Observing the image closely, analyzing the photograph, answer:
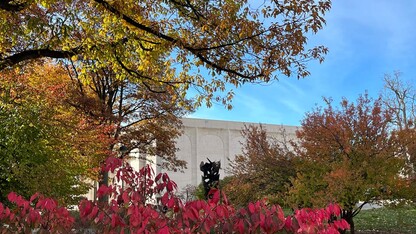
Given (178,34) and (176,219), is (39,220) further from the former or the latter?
(178,34)

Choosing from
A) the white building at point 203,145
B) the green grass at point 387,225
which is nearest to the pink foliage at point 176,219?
the green grass at point 387,225

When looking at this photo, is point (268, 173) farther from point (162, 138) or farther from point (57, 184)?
point (162, 138)

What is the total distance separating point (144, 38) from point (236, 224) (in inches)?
343

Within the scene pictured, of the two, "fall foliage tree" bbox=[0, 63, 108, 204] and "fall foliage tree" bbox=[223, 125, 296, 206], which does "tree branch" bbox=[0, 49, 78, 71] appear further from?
"fall foliage tree" bbox=[223, 125, 296, 206]

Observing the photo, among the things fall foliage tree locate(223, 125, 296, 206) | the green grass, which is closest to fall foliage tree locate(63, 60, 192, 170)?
fall foliage tree locate(223, 125, 296, 206)

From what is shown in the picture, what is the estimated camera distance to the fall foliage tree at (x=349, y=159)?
34.0ft

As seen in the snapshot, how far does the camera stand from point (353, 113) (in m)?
11.3

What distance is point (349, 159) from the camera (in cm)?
1108

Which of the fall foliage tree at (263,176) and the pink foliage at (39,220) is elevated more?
the fall foliage tree at (263,176)

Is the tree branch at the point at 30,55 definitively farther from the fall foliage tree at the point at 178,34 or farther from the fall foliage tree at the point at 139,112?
the fall foliage tree at the point at 139,112

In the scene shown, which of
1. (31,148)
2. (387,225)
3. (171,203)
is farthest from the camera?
(387,225)

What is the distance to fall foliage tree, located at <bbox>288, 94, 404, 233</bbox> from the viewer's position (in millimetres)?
10352

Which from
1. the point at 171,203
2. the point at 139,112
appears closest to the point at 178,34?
the point at 171,203

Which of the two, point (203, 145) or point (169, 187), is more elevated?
point (203, 145)
